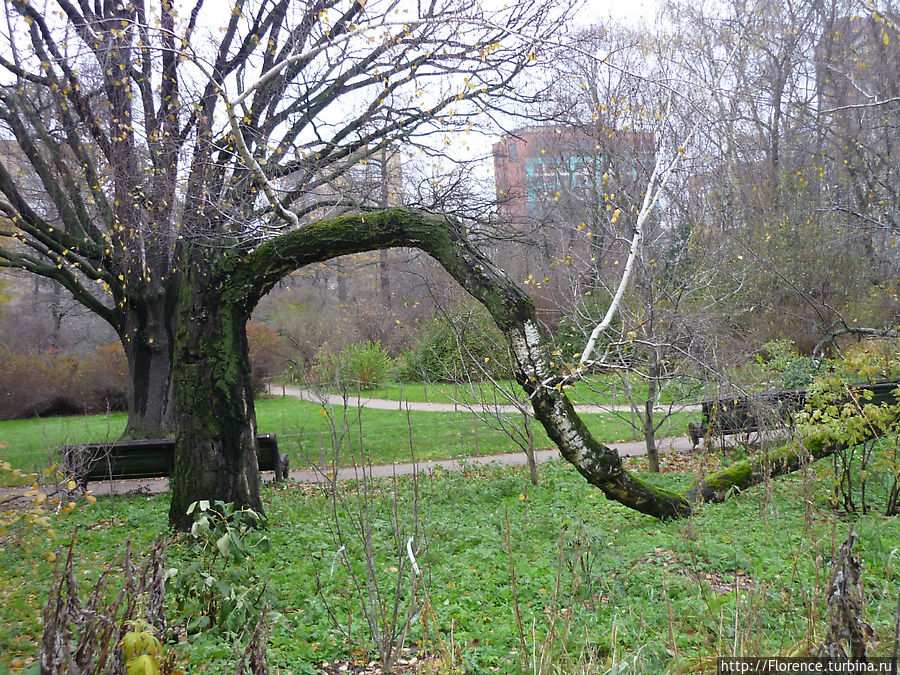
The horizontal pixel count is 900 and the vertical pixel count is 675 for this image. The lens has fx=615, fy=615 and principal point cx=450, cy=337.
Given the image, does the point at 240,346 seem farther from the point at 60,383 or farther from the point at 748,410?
the point at 60,383

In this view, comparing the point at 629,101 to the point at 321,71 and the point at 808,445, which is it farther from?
the point at 808,445

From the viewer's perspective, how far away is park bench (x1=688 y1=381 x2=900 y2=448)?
752 cm

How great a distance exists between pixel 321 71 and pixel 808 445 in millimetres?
7378

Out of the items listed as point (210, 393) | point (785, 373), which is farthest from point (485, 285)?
point (785, 373)

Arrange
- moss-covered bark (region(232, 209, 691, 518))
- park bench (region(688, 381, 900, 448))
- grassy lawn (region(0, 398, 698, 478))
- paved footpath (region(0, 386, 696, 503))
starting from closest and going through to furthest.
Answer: moss-covered bark (region(232, 209, 691, 518))
park bench (region(688, 381, 900, 448))
paved footpath (region(0, 386, 696, 503))
grassy lawn (region(0, 398, 698, 478))

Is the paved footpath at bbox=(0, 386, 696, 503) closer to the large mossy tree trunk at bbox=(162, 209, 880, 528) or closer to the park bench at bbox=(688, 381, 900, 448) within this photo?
the park bench at bbox=(688, 381, 900, 448)

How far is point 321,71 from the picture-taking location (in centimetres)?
804

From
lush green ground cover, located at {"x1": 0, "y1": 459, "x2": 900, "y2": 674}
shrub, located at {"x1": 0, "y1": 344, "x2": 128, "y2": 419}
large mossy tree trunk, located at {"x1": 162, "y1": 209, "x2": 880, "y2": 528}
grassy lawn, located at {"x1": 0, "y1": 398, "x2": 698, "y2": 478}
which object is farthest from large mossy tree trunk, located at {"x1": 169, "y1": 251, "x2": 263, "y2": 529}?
shrub, located at {"x1": 0, "y1": 344, "x2": 128, "y2": 419}

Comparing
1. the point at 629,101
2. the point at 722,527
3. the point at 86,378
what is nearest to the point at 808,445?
the point at 722,527

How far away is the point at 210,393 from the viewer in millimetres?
6020

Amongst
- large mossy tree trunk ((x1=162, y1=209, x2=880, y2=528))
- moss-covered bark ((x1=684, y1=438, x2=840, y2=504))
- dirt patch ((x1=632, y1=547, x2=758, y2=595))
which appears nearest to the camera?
dirt patch ((x1=632, y1=547, x2=758, y2=595))

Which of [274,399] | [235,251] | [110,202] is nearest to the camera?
[235,251]

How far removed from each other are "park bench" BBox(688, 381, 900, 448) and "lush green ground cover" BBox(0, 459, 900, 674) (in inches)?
37.1

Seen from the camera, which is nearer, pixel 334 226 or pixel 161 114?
pixel 334 226
